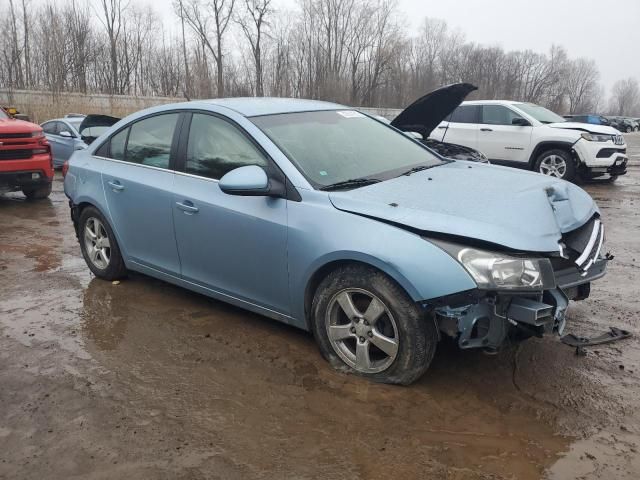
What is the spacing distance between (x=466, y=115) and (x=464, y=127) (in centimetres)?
30

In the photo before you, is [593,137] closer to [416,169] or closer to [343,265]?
[416,169]

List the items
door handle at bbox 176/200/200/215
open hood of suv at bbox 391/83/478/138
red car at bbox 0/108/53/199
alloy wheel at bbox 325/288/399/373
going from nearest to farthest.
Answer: alloy wheel at bbox 325/288/399/373, door handle at bbox 176/200/200/215, open hood of suv at bbox 391/83/478/138, red car at bbox 0/108/53/199

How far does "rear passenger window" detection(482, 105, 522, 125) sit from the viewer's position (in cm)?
1180

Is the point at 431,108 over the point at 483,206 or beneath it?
over

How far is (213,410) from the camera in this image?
3.08m

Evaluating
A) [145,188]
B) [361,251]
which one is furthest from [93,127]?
[361,251]

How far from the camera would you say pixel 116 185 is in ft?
15.5

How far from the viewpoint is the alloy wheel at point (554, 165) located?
11.4 metres

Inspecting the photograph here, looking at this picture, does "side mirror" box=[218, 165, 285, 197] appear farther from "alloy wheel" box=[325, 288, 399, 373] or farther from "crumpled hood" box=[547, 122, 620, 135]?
"crumpled hood" box=[547, 122, 620, 135]

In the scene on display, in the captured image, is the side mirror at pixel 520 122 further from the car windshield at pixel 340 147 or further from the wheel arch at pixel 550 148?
the car windshield at pixel 340 147

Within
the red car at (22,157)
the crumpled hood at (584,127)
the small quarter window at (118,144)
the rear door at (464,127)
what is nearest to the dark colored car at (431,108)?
the small quarter window at (118,144)

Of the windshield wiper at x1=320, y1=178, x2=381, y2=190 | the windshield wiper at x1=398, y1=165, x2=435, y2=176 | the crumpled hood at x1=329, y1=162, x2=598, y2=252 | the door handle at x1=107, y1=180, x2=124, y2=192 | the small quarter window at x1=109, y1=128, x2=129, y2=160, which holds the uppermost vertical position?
the small quarter window at x1=109, y1=128, x2=129, y2=160

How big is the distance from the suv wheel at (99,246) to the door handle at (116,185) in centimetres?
36

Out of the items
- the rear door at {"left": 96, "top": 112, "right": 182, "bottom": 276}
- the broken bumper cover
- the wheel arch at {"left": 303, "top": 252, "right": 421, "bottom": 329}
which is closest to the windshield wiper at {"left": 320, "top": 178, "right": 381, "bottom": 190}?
the wheel arch at {"left": 303, "top": 252, "right": 421, "bottom": 329}
